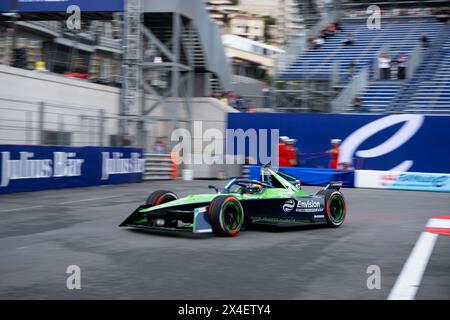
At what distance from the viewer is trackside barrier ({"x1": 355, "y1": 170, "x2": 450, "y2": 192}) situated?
24594 millimetres

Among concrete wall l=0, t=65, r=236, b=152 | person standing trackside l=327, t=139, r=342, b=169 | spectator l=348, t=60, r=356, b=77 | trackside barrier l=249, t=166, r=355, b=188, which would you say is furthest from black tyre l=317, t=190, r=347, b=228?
spectator l=348, t=60, r=356, b=77

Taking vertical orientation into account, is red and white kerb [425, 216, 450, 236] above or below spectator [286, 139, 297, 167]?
below

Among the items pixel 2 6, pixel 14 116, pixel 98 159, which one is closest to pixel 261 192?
pixel 14 116

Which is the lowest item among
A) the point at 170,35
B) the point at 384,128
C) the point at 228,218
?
the point at 228,218

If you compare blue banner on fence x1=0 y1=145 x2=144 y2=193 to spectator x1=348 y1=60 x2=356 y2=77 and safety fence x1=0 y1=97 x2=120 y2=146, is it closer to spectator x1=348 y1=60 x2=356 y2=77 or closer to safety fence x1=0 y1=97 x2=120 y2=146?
safety fence x1=0 y1=97 x2=120 y2=146

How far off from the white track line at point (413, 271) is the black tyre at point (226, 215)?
2.80 metres

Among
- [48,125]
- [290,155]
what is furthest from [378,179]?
[48,125]

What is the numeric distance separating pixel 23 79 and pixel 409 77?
17.9 metres

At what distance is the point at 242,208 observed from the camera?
11117 mm

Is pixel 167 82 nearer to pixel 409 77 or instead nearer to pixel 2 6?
pixel 2 6

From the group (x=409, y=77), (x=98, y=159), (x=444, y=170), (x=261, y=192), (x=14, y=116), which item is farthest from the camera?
(x=409, y=77)

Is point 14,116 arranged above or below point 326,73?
below

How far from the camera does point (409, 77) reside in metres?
32.2

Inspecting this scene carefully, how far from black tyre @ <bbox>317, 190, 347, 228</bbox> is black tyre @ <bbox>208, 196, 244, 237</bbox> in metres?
2.11
